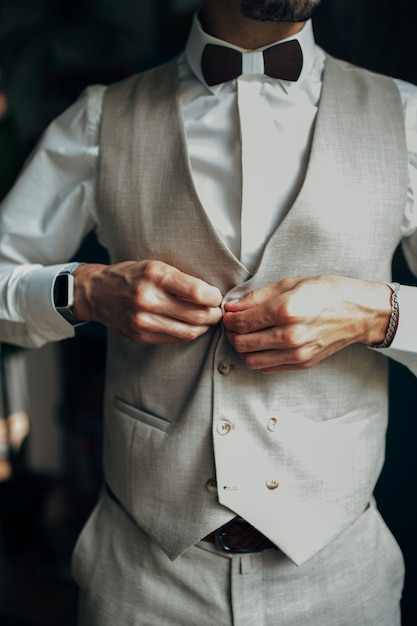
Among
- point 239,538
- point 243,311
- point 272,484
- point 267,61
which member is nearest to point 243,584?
point 239,538

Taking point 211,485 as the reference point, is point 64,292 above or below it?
above

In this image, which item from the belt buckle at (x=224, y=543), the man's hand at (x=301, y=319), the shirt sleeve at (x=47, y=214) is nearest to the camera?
the man's hand at (x=301, y=319)

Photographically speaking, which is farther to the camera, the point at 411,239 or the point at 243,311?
the point at 411,239

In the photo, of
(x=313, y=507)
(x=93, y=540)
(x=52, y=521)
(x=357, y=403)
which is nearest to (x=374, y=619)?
(x=313, y=507)

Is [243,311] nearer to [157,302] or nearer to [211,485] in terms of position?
[157,302]

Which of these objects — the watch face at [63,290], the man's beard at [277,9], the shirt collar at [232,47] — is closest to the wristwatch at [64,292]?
the watch face at [63,290]

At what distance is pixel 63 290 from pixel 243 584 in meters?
0.57

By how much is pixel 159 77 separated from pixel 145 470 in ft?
2.26

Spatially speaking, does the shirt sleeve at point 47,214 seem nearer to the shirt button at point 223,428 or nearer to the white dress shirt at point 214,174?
the white dress shirt at point 214,174

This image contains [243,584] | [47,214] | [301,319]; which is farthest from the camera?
[47,214]

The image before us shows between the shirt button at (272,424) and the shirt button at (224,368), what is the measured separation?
0.32 feet

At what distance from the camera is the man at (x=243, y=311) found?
35.5 inches

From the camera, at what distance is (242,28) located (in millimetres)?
990

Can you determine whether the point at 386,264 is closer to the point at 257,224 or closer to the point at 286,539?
the point at 257,224
